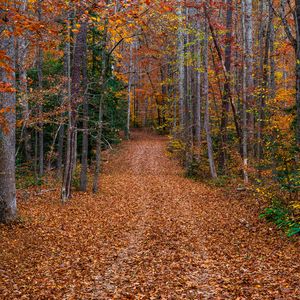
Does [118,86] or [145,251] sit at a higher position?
[118,86]

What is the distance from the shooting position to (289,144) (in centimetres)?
963

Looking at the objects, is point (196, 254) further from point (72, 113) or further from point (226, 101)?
point (226, 101)

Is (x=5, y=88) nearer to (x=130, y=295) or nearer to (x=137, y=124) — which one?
(x=130, y=295)

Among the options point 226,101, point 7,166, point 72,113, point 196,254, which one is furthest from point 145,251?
point 226,101

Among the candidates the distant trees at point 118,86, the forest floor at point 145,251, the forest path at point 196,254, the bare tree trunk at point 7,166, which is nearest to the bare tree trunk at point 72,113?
the distant trees at point 118,86

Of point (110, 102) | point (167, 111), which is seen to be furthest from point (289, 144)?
point (167, 111)

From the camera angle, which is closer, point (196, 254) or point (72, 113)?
point (196, 254)

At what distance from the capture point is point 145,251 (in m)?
8.24

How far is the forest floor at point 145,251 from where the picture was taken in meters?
6.06

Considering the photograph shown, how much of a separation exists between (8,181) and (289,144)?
7.53 m

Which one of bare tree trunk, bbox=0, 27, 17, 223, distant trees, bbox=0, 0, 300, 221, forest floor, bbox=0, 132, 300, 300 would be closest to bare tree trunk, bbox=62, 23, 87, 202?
distant trees, bbox=0, 0, 300, 221

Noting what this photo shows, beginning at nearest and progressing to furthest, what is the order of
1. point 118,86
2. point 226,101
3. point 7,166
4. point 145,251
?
point 145,251 < point 7,166 < point 226,101 < point 118,86

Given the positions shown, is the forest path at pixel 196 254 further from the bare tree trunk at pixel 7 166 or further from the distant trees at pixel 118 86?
the bare tree trunk at pixel 7 166

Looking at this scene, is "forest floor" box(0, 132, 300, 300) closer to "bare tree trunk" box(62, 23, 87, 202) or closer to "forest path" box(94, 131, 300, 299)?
"forest path" box(94, 131, 300, 299)
